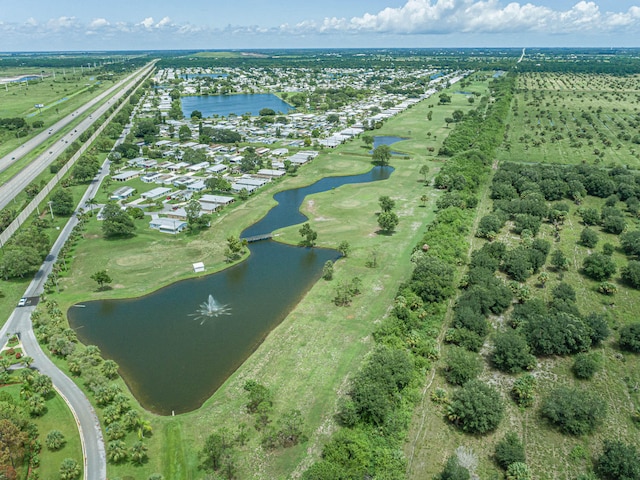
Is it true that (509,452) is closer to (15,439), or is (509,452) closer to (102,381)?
(102,381)

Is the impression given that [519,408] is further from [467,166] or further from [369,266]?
[467,166]

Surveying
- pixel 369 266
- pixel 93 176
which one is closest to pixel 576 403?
pixel 369 266

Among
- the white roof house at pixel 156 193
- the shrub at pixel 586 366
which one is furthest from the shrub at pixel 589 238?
the white roof house at pixel 156 193

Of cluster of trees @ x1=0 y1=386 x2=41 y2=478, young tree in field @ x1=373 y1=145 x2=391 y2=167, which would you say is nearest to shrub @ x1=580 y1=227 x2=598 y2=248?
young tree in field @ x1=373 y1=145 x2=391 y2=167

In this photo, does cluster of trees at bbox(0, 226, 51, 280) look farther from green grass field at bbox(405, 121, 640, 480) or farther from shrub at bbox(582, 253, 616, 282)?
shrub at bbox(582, 253, 616, 282)

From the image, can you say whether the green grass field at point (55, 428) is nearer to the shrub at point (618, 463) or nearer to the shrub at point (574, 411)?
the shrub at point (574, 411)
